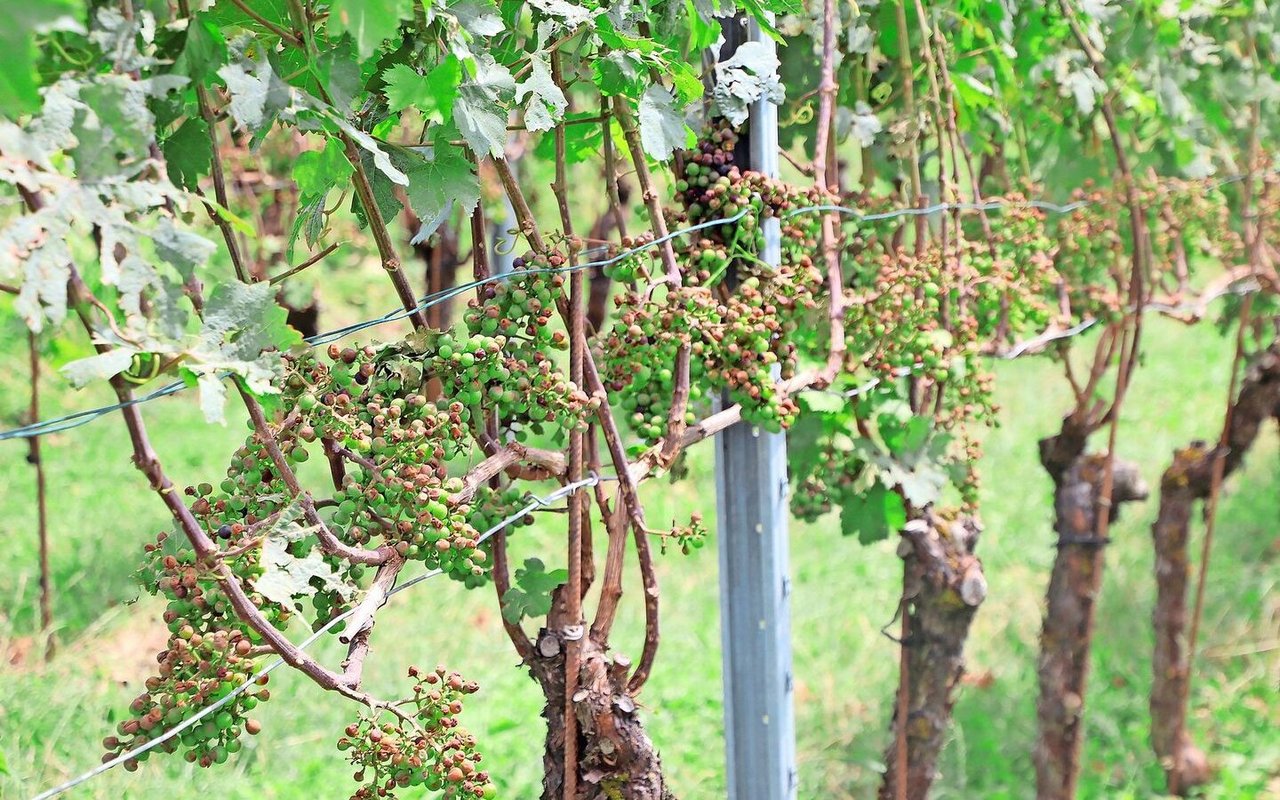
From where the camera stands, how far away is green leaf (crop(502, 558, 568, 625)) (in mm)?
1701

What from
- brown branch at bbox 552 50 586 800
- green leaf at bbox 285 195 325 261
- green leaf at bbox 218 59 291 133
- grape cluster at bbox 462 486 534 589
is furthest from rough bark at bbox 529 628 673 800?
green leaf at bbox 218 59 291 133

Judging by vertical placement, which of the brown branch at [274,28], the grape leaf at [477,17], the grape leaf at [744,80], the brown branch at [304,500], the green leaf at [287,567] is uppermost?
the grape leaf at [744,80]

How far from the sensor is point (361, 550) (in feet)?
4.68

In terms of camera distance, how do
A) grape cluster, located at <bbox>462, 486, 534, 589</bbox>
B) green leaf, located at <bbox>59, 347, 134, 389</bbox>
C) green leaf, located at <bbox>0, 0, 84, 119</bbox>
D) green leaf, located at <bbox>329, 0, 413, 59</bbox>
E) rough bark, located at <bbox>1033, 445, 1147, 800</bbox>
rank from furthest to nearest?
rough bark, located at <bbox>1033, 445, 1147, 800</bbox>, grape cluster, located at <bbox>462, 486, 534, 589</bbox>, green leaf, located at <bbox>329, 0, 413, 59</bbox>, green leaf, located at <bbox>59, 347, 134, 389</bbox>, green leaf, located at <bbox>0, 0, 84, 119</bbox>

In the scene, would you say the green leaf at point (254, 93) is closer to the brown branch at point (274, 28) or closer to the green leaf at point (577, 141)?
the brown branch at point (274, 28)

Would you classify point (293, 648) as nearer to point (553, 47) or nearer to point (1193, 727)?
point (553, 47)

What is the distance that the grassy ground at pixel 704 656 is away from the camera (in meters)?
3.38

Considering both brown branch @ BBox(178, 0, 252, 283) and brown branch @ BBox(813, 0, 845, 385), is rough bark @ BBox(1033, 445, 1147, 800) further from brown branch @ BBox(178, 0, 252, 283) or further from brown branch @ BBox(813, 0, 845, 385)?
brown branch @ BBox(178, 0, 252, 283)

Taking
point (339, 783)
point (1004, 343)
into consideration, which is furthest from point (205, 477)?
point (1004, 343)

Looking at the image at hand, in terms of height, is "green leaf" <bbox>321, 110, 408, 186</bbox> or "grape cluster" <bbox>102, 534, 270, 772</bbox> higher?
"green leaf" <bbox>321, 110, 408, 186</bbox>

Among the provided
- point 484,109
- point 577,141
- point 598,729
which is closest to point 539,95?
point 484,109

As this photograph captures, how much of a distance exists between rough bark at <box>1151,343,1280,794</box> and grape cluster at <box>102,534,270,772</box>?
10.3 feet

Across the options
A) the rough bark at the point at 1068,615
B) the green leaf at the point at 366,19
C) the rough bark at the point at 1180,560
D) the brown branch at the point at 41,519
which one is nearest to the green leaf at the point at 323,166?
the green leaf at the point at 366,19

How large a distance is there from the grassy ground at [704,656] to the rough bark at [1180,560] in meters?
0.09
